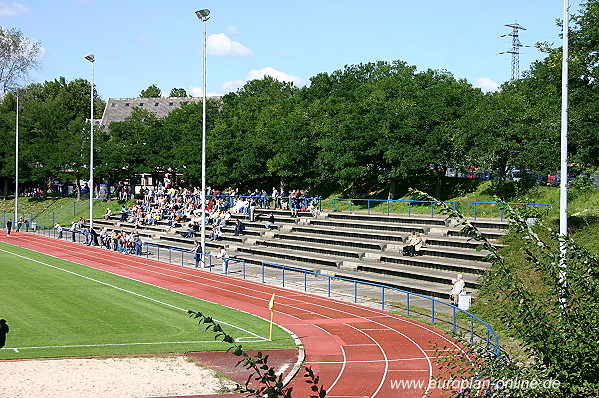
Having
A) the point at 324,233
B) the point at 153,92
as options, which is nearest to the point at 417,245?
the point at 324,233

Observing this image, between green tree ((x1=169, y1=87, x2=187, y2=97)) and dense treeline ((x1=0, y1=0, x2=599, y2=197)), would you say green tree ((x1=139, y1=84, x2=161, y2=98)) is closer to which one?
green tree ((x1=169, y1=87, x2=187, y2=97))

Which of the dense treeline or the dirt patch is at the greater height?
the dense treeline

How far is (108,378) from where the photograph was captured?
627 inches

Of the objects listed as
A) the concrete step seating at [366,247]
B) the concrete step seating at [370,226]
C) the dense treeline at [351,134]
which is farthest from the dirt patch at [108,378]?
the concrete step seating at [370,226]

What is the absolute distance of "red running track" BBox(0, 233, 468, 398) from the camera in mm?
15992

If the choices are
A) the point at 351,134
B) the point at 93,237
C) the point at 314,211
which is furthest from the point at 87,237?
the point at 351,134

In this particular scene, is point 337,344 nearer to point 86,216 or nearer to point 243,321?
point 243,321

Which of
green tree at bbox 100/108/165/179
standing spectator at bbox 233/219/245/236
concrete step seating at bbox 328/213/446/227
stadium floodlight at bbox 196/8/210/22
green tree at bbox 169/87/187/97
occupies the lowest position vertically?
standing spectator at bbox 233/219/245/236

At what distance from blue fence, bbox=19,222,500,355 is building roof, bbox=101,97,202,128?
68211 millimetres

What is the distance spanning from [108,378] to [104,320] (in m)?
7.20

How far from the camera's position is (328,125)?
164 feet

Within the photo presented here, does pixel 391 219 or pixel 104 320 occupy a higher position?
pixel 391 219

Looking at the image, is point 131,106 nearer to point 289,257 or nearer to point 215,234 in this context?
point 215,234

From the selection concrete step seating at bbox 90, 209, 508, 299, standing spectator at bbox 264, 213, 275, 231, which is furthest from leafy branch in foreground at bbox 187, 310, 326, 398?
standing spectator at bbox 264, 213, 275, 231
